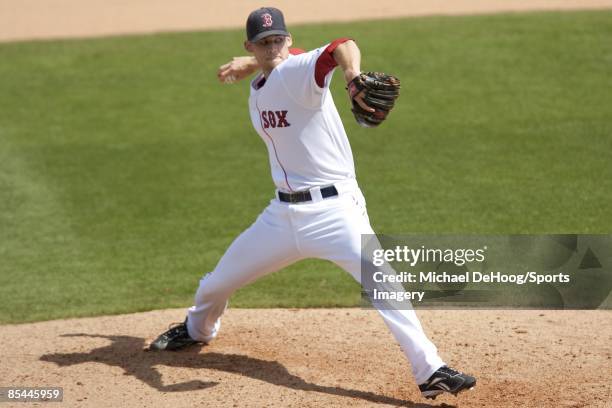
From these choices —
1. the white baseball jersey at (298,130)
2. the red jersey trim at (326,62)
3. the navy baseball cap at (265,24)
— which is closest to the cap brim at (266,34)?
the navy baseball cap at (265,24)

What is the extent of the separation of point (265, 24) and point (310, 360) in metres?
2.06

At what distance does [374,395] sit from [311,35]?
919 cm

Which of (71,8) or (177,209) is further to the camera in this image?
(71,8)

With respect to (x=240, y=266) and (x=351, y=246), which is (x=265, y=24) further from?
(x=240, y=266)

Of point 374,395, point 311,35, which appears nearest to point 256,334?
point 374,395

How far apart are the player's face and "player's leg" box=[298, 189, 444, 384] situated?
32.4 inches

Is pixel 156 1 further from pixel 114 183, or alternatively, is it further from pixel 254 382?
pixel 254 382

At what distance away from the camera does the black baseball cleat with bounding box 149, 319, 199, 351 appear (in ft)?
20.4

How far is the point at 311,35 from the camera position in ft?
45.6

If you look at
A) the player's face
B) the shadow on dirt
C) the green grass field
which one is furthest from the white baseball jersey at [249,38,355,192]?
the green grass field

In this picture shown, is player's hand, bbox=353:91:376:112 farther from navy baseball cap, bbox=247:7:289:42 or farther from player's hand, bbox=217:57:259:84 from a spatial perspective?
Answer: player's hand, bbox=217:57:259:84

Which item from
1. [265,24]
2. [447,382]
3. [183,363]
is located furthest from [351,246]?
[183,363]

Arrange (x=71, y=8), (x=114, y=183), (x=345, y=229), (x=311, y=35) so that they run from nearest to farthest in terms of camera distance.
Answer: (x=345, y=229) < (x=114, y=183) < (x=311, y=35) < (x=71, y=8)

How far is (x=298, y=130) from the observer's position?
525 cm
